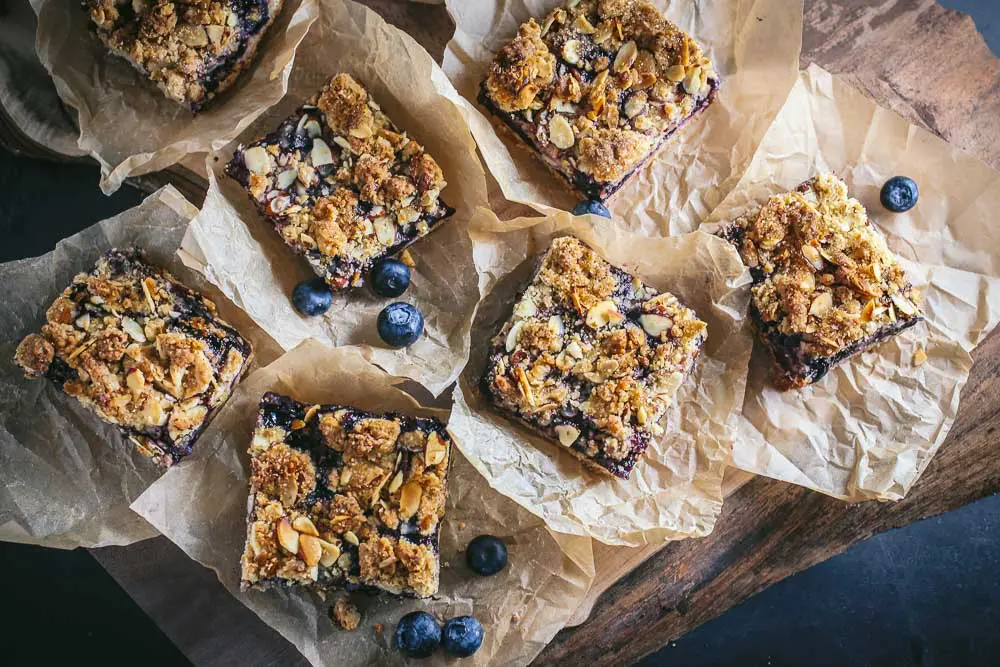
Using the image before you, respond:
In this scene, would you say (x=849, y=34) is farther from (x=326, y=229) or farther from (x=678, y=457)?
(x=326, y=229)

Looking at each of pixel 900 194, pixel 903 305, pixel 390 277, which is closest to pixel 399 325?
pixel 390 277

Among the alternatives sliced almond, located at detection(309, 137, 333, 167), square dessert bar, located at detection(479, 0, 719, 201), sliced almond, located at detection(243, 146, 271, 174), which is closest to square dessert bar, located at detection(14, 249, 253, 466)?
sliced almond, located at detection(243, 146, 271, 174)

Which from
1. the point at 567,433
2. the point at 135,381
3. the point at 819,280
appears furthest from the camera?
the point at 819,280

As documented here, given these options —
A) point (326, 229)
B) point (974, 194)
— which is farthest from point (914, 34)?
point (326, 229)

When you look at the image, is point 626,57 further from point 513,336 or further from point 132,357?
point 132,357

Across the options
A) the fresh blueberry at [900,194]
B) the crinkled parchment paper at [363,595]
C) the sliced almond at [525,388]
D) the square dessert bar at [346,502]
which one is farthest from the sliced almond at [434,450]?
the fresh blueberry at [900,194]

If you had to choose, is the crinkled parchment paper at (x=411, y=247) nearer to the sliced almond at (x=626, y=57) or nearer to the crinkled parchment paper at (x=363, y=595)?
the crinkled parchment paper at (x=363, y=595)
